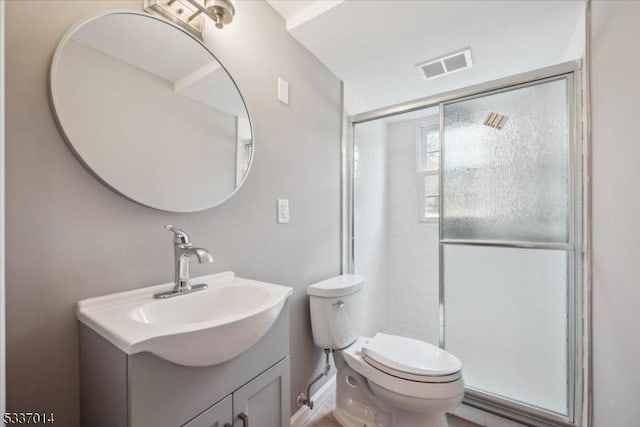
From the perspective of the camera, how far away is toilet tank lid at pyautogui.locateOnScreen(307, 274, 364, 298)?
1.56 m

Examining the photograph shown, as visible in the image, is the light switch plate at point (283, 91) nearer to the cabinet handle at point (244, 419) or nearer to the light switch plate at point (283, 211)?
the light switch plate at point (283, 211)

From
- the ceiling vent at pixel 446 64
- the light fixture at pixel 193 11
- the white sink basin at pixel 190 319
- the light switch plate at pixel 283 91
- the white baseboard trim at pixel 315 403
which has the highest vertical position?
the ceiling vent at pixel 446 64

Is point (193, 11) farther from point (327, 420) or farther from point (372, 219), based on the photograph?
point (327, 420)

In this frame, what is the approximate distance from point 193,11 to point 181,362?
1238 millimetres

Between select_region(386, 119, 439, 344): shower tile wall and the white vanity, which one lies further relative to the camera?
select_region(386, 119, 439, 344): shower tile wall

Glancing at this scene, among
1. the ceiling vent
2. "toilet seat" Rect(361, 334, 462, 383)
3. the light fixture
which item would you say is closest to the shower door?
the ceiling vent

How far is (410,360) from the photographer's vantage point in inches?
54.8

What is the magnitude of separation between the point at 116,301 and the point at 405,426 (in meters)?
1.47

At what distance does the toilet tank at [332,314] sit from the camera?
157 cm

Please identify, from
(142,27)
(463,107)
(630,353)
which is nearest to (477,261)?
(630,353)

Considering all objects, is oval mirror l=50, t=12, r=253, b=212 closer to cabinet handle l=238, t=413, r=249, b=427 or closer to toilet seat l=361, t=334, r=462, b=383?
cabinet handle l=238, t=413, r=249, b=427

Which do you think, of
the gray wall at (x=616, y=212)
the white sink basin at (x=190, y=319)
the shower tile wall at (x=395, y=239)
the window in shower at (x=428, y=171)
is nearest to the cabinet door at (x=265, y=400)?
the white sink basin at (x=190, y=319)

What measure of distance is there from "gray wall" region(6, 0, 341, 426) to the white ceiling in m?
0.34

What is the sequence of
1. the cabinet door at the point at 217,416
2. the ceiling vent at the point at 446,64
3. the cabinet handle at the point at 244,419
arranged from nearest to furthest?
the cabinet door at the point at 217,416, the cabinet handle at the point at 244,419, the ceiling vent at the point at 446,64
